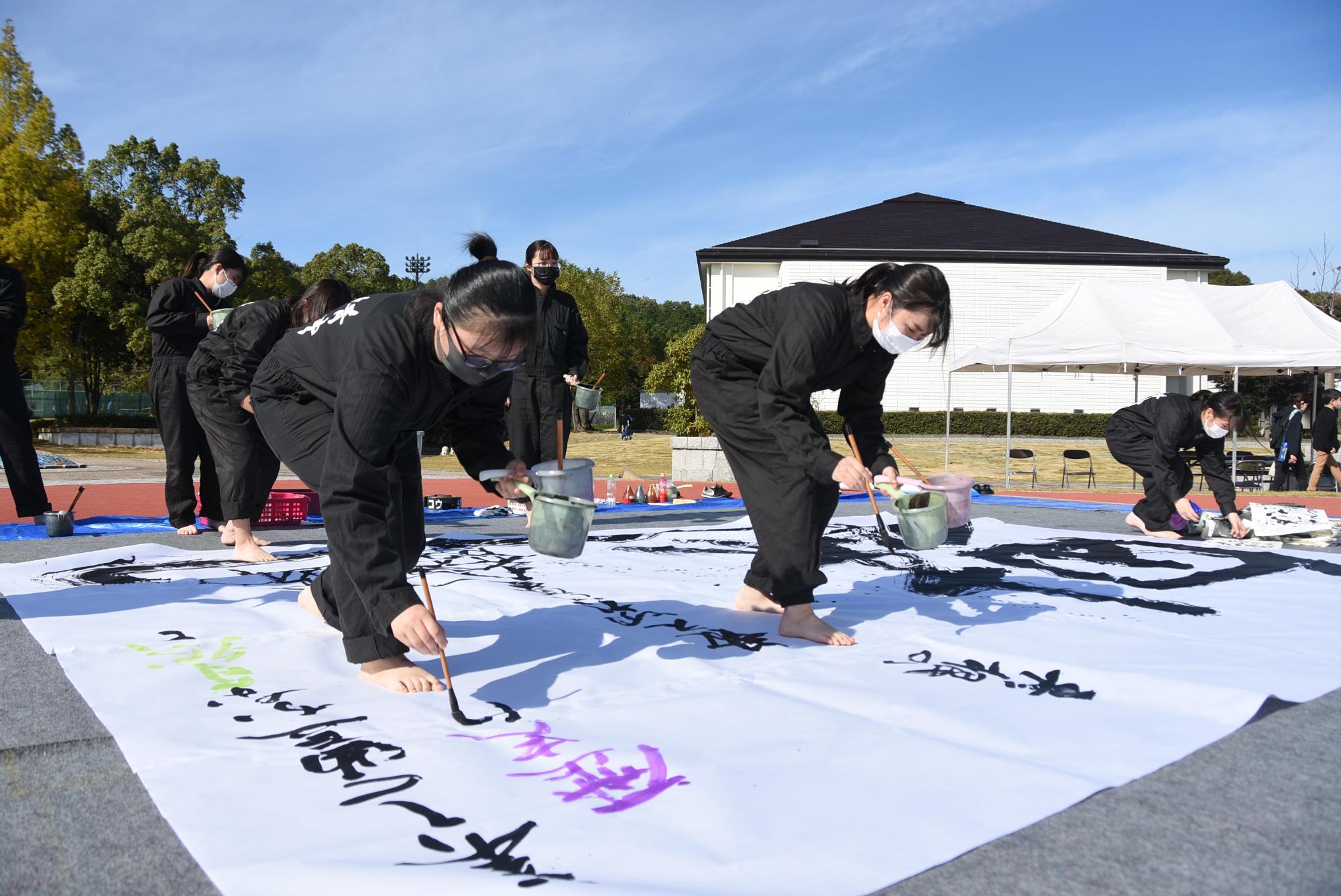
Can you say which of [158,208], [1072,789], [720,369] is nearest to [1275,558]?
[720,369]

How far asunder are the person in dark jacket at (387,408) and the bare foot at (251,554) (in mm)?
1873

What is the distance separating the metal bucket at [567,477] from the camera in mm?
2793

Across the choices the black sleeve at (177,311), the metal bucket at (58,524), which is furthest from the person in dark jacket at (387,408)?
the metal bucket at (58,524)

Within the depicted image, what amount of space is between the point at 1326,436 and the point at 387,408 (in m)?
12.6

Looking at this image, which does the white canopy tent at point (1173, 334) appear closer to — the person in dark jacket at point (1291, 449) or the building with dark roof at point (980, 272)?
the person in dark jacket at point (1291, 449)

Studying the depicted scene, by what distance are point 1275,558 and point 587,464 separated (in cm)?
358

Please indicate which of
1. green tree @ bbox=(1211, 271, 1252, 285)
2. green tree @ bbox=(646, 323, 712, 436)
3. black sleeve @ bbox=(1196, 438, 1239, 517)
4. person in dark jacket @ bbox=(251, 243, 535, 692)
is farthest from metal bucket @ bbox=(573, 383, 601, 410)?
green tree @ bbox=(1211, 271, 1252, 285)

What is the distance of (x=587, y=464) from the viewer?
3.10m

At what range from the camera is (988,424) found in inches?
965

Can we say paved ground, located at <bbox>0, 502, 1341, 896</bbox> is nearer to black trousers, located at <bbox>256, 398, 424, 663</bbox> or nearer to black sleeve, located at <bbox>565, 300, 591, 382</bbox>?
black trousers, located at <bbox>256, 398, 424, 663</bbox>

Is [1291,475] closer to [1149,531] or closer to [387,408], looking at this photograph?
[1149,531]

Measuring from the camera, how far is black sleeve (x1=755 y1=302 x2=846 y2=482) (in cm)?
288

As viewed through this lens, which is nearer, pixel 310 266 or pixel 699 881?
pixel 699 881

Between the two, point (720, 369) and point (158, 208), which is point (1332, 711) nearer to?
point (720, 369)
